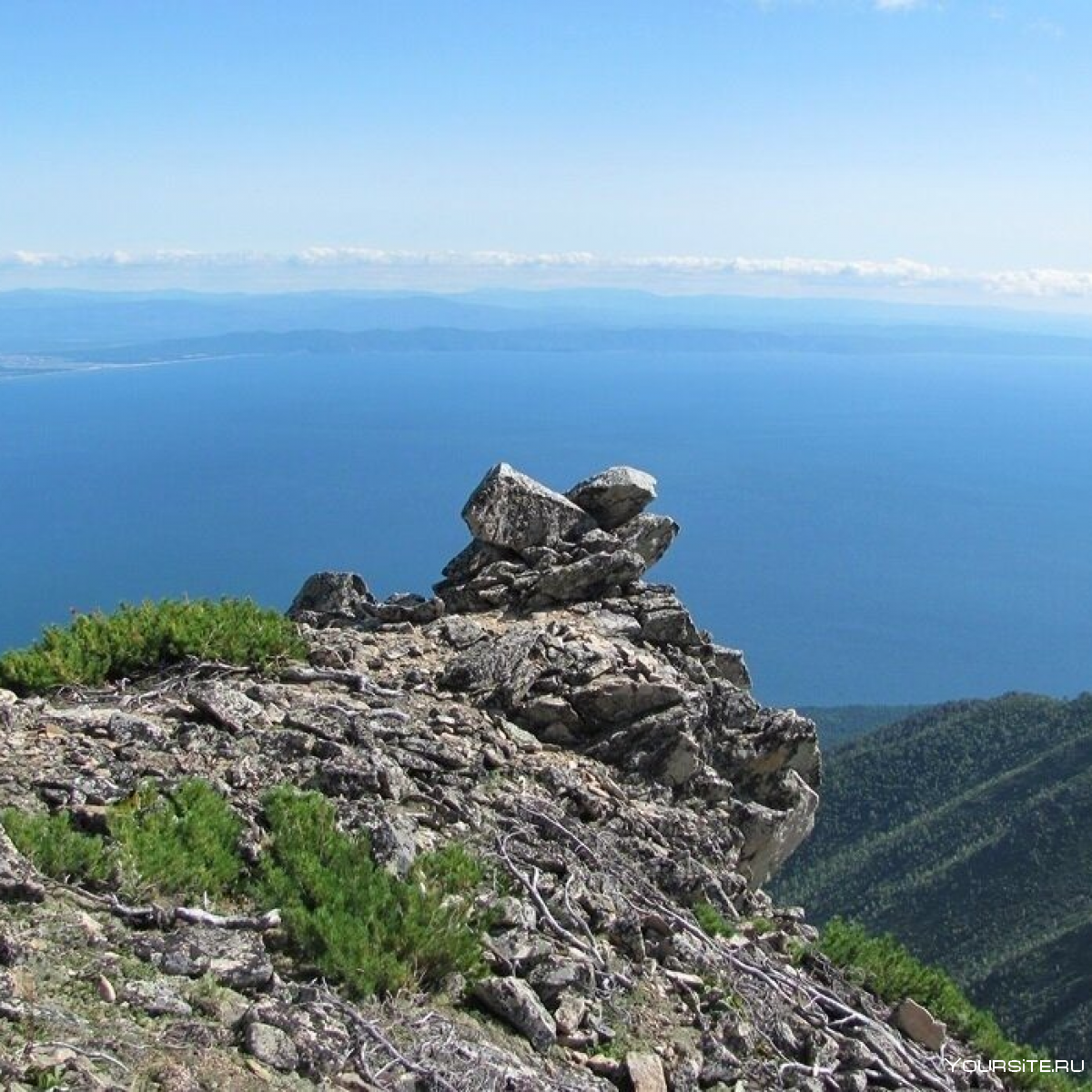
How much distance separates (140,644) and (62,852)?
408 cm

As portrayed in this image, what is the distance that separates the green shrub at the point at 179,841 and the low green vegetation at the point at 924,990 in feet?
16.3

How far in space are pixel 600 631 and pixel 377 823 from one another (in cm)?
533

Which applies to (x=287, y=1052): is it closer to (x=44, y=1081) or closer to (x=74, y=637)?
(x=44, y=1081)

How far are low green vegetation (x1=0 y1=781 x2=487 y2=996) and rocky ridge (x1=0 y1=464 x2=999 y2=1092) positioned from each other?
14 cm

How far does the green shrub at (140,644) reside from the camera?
9.61m

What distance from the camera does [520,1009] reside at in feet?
20.1

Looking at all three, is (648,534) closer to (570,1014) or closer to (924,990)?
(924,990)

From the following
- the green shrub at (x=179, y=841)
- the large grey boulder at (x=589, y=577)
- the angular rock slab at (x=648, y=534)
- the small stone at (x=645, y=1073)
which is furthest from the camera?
the angular rock slab at (x=648, y=534)

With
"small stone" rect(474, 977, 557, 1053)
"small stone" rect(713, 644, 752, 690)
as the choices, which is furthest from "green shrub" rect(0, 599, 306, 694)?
"small stone" rect(713, 644, 752, 690)

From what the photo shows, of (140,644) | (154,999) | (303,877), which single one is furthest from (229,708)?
(154,999)

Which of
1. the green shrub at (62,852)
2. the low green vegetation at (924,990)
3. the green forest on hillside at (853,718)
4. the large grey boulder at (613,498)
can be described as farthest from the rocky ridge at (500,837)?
the green forest on hillside at (853,718)

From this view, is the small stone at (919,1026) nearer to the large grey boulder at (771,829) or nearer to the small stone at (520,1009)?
the large grey boulder at (771,829)

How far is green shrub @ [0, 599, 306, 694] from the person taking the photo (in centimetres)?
961

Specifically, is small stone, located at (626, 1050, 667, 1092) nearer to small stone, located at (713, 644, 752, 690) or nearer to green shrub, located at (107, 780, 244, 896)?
green shrub, located at (107, 780, 244, 896)
